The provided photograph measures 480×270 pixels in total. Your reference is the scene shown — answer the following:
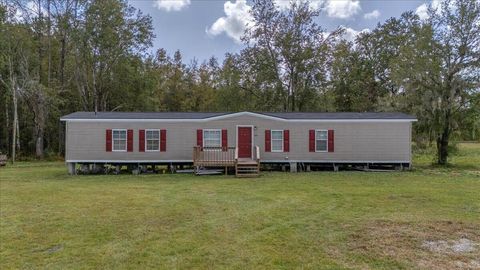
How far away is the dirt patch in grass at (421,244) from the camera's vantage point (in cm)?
479

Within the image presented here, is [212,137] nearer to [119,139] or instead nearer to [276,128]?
[276,128]

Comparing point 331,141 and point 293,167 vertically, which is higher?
point 331,141

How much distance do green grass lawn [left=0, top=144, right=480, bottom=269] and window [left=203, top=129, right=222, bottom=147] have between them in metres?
5.64

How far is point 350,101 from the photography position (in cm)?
3225

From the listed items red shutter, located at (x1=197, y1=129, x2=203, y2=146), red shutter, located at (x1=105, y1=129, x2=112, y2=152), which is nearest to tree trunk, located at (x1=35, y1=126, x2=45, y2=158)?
red shutter, located at (x1=105, y1=129, x2=112, y2=152)

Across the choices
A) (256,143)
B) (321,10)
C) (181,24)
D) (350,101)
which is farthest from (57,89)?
(350,101)

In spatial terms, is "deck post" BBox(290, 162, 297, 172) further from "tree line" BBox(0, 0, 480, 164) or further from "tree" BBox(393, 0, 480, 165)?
"tree line" BBox(0, 0, 480, 164)

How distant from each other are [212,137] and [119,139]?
415 cm

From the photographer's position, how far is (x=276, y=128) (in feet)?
56.7

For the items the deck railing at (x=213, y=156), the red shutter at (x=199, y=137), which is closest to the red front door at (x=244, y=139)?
the deck railing at (x=213, y=156)

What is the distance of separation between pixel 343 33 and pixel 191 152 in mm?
17871

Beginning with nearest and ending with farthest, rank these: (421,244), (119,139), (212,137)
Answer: (421,244), (119,139), (212,137)

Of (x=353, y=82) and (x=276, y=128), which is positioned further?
(x=353, y=82)

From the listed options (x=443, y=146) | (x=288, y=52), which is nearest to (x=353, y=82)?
(x=288, y=52)
